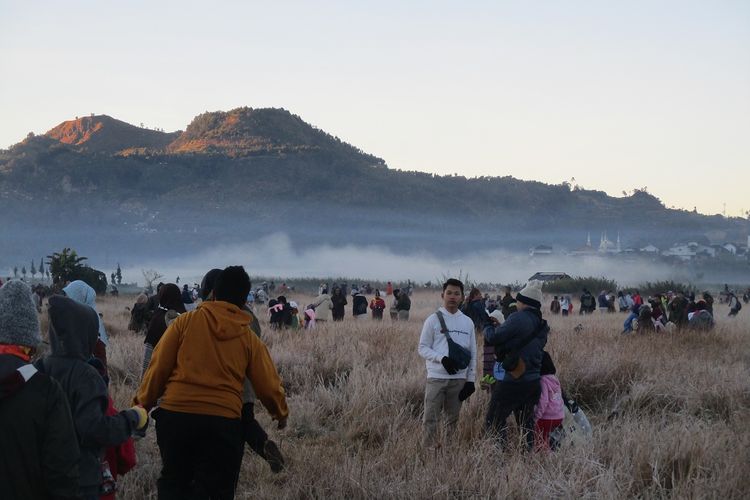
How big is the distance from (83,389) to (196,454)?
104cm

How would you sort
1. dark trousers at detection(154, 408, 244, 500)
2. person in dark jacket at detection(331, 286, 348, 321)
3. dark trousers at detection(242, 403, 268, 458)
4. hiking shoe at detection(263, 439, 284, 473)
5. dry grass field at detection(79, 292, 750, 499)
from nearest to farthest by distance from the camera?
1. dark trousers at detection(154, 408, 244, 500)
2. dark trousers at detection(242, 403, 268, 458)
3. hiking shoe at detection(263, 439, 284, 473)
4. dry grass field at detection(79, 292, 750, 499)
5. person in dark jacket at detection(331, 286, 348, 321)

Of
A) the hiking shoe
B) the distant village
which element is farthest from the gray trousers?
the distant village

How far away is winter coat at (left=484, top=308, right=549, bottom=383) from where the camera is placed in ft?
24.0

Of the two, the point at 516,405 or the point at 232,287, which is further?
the point at 516,405

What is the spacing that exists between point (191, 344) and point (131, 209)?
155 metres

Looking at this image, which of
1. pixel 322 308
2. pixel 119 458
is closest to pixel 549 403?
pixel 119 458

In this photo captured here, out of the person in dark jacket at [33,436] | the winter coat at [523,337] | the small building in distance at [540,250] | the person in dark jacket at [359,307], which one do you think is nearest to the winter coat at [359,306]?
the person in dark jacket at [359,307]

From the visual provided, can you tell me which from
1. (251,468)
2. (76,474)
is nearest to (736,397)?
(251,468)

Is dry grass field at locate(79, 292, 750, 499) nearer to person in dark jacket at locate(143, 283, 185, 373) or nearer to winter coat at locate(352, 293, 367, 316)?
person in dark jacket at locate(143, 283, 185, 373)

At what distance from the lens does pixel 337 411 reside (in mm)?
9750

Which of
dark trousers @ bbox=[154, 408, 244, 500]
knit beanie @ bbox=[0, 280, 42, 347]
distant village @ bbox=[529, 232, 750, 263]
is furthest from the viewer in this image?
distant village @ bbox=[529, 232, 750, 263]

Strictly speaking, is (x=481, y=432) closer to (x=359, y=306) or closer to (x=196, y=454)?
(x=196, y=454)

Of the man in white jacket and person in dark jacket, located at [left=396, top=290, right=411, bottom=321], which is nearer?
the man in white jacket

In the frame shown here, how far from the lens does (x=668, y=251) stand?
163375 millimetres
